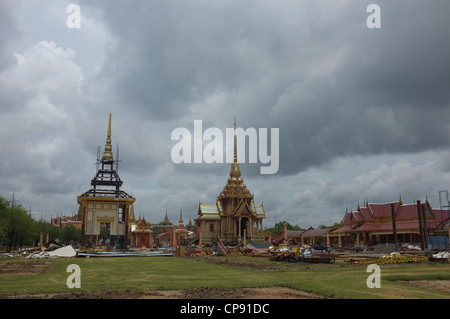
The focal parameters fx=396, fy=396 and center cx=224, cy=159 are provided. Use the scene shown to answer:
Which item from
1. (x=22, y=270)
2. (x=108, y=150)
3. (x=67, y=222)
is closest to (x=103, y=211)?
(x=108, y=150)

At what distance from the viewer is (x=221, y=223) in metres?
77.8

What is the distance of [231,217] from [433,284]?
199 ft

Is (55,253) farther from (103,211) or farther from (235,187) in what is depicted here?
(235,187)

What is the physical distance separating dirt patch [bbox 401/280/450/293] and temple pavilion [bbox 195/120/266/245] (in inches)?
2226

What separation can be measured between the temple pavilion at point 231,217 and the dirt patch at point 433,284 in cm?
5654

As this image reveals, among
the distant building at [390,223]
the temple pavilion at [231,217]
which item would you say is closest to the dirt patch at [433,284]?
the distant building at [390,223]

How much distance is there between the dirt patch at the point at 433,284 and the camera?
1553 cm

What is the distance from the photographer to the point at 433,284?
1678cm

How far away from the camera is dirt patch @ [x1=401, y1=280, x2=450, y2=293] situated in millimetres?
15531

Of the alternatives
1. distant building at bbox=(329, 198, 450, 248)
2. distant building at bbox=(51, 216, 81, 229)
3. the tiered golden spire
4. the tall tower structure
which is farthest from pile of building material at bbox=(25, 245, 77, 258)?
distant building at bbox=(51, 216, 81, 229)

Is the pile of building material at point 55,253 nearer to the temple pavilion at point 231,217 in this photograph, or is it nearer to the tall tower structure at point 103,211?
the tall tower structure at point 103,211

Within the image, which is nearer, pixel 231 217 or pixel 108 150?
pixel 108 150

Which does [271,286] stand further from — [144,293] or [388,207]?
[388,207]

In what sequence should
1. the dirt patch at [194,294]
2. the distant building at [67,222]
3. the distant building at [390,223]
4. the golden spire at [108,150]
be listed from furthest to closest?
the distant building at [67,222]
the golden spire at [108,150]
the distant building at [390,223]
the dirt patch at [194,294]
